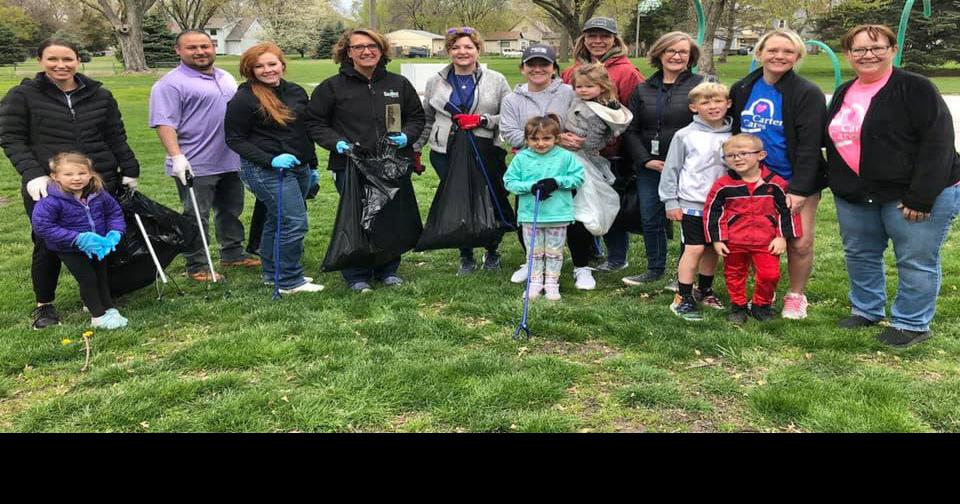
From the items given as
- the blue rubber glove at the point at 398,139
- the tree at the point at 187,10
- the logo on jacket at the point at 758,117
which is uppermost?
the tree at the point at 187,10

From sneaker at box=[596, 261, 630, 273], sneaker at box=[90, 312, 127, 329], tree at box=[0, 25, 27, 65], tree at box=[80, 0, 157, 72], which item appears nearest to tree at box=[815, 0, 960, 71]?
sneaker at box=[596, 261, 630, 273]

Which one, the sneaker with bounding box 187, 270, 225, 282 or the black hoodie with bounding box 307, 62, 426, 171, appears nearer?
the black hoodie with bounding box 307, 62, 426, 171

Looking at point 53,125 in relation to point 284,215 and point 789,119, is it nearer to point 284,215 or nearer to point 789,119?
point 284,215

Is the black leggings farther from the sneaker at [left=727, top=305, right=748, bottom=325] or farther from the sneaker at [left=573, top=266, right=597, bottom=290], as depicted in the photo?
the sneaker at [left=727, top=305, right=748, bottom=325]

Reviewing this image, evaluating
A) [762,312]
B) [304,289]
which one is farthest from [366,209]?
[762,312]

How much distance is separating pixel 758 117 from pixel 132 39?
38.3m

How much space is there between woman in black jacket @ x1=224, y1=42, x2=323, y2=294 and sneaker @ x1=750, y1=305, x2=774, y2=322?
293 cm

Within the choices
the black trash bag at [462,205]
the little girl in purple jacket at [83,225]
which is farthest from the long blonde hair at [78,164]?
the black trash bag at [462,205]

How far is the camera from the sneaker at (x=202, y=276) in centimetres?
529

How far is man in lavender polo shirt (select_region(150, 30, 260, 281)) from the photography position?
4922mm

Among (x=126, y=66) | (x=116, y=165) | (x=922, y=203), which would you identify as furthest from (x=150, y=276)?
(x=126, y=66)

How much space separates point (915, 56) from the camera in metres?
28.5

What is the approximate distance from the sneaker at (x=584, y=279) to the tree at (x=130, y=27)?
3635cm

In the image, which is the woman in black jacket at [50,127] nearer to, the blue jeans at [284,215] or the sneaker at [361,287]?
the blue jeans at [284,215]
